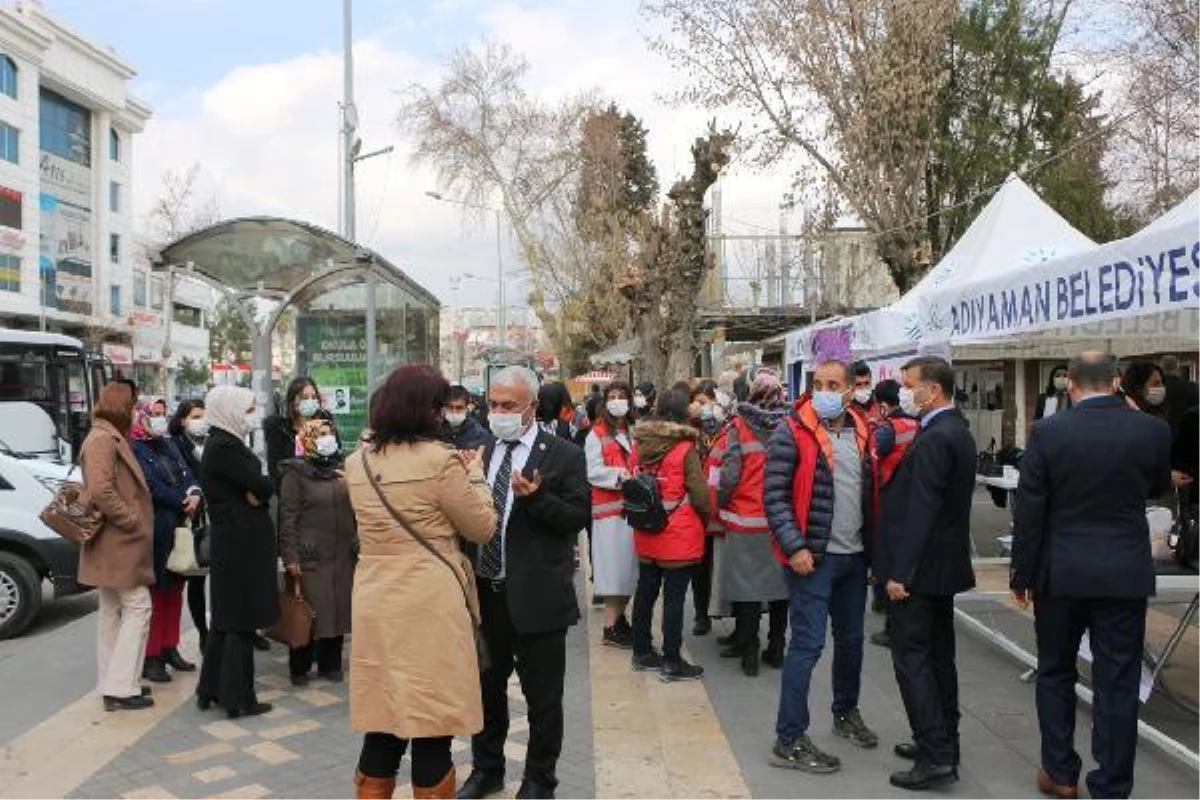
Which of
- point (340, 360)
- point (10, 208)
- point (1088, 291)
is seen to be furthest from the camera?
point (10, 208)

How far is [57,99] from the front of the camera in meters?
49.2

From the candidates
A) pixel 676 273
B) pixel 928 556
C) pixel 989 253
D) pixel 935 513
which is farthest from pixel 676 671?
pixel 676 273

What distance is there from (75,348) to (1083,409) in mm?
15697

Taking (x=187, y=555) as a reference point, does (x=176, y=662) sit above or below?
below

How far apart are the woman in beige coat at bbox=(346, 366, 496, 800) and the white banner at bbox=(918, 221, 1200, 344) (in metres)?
3.26

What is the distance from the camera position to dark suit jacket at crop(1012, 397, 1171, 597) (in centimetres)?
406

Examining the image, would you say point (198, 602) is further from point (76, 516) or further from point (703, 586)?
point (703, 586)

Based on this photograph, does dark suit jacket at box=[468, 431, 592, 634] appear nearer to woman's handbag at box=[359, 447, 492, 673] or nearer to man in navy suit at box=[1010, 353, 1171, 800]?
woman's handbag at box=[359, 447, 492, 673]

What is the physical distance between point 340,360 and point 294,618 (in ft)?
28.0

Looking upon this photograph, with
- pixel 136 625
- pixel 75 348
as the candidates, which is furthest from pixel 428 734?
pixel 75 348

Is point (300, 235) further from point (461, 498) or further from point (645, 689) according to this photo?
point (461, 498)

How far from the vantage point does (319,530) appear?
19.7 feet

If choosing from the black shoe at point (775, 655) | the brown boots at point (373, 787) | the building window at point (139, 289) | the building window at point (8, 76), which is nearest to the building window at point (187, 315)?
the building window at point (139, 289)

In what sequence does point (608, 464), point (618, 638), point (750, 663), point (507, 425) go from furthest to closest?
point (618, 638)
point (608, 464)
point (750, 663)
point (507, 425)
